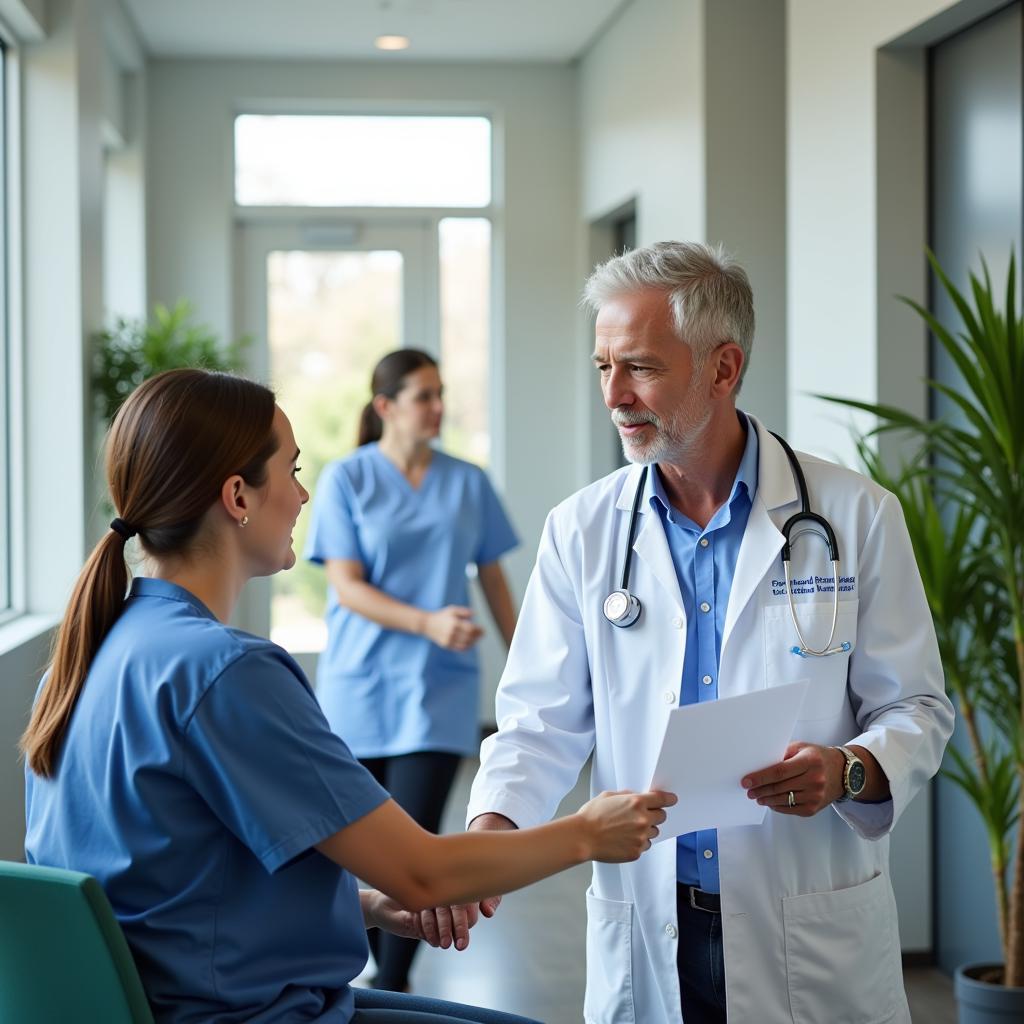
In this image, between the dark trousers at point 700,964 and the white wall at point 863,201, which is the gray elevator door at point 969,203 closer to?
the white wall at point 863,201

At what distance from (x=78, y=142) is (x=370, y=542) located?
1.69 meters

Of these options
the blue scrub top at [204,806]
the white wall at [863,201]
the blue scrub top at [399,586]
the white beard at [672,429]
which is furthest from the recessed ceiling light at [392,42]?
the blue scrub top at [204,806]

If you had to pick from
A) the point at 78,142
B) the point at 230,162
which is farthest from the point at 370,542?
the point at 230,162

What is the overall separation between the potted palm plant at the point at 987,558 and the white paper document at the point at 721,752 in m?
1.10

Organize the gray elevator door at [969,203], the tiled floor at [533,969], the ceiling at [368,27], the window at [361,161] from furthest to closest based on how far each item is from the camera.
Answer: the window at [361,161] < the ceiling at [368,27] < the tiled floor at [533,969] < the gray elevator door at [969,203]

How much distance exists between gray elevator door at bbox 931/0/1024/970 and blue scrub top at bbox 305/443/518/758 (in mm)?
1283

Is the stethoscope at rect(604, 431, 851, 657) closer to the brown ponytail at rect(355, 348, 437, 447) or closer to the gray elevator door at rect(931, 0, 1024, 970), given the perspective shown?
the gray elevator door at rect(931, 0, 1024, 970)

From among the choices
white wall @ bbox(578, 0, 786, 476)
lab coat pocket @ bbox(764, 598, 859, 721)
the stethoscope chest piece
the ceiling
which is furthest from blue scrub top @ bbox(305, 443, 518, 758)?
the ceiling

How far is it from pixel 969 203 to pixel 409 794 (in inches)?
79.8

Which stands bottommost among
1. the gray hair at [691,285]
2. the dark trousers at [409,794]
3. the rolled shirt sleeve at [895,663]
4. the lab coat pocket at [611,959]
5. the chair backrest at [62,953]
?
the dark trousers at [409,794]

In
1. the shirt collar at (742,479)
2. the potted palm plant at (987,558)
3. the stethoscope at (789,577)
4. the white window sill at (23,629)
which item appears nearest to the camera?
the stethoscope at (789,577)

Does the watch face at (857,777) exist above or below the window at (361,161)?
below

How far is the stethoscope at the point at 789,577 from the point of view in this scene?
1.74 meters

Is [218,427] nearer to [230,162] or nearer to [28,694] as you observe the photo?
[28,694]
